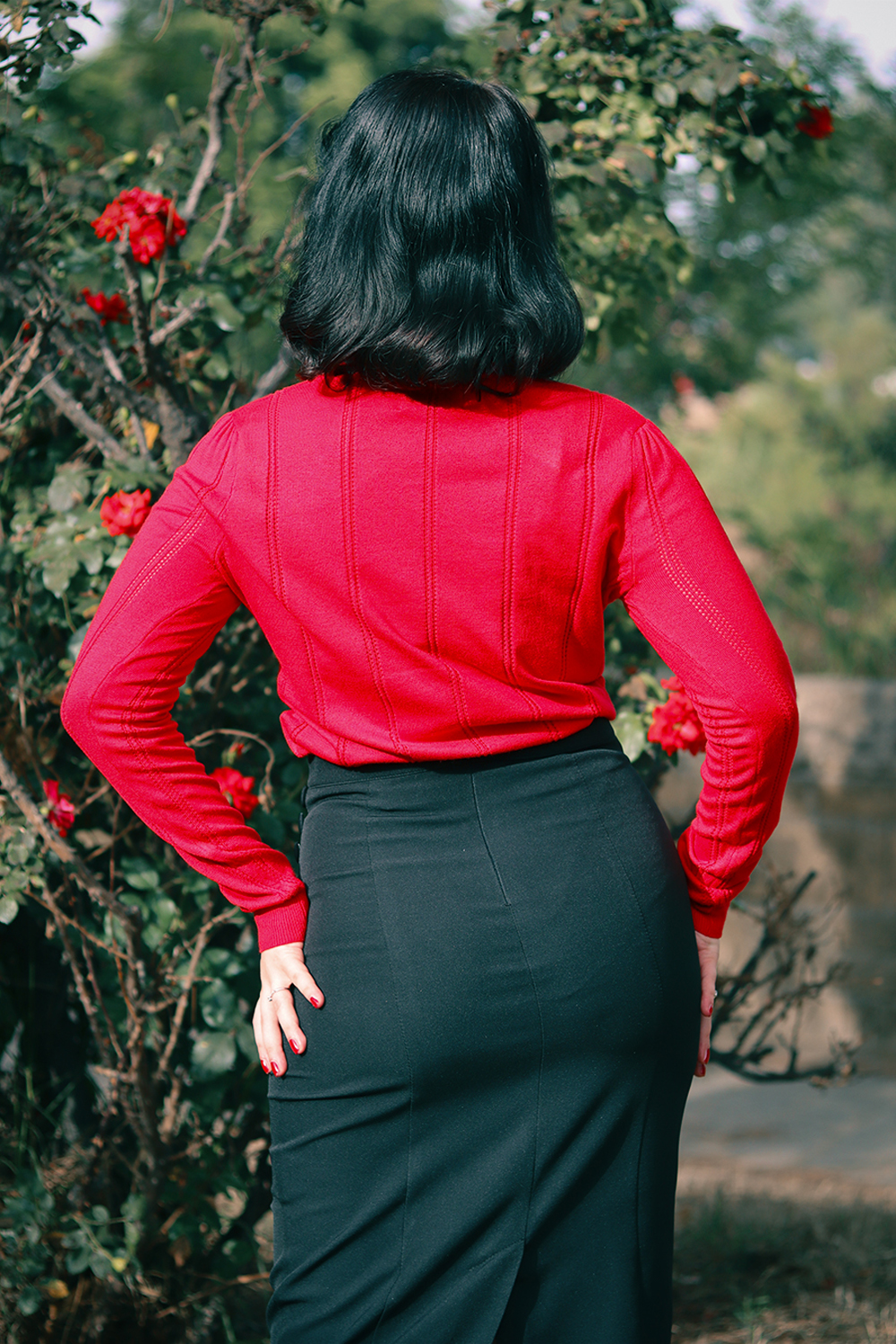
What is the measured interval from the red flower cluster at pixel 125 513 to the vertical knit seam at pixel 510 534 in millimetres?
801

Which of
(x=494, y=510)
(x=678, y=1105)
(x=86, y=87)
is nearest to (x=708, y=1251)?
(x=678, y=1105)

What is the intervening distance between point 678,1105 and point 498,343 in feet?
2.77

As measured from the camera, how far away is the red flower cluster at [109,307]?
1990mm

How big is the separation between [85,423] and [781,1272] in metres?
2.34

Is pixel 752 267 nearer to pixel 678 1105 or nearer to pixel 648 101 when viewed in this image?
pixel 648 101

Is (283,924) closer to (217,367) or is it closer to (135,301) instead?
(135,301)

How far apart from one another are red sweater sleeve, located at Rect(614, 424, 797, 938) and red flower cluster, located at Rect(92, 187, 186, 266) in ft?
3.36

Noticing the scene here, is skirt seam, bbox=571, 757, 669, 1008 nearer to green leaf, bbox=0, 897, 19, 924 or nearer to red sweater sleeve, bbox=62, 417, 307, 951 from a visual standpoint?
red sweater sleeve, bbox=62, 417, 307, 951

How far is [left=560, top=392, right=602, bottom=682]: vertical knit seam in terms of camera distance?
48.2 inches

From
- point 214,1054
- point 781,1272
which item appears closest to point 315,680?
point 214,1054

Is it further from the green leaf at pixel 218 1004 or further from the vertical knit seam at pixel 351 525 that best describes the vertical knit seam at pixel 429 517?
the green leaf at pixel 218 1004

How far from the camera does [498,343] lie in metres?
1.21

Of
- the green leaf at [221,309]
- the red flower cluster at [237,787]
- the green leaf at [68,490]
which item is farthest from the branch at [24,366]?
the red flower cluster at [237,787]

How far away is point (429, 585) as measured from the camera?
1.22m
